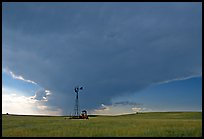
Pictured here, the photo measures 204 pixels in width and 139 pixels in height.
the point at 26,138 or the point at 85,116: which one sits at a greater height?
the point at 85,116

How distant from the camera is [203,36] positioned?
69.2 ft

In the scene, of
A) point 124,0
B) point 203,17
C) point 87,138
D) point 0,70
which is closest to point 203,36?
point 203,17

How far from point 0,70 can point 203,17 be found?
13.7 metres

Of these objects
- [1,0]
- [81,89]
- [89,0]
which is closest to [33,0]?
[1,0]

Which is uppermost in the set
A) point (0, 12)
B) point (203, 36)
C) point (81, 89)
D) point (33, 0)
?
point (81, 89)

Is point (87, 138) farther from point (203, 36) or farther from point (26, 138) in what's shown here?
point (203, 36)

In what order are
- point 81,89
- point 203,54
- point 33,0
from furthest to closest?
point 81,89 → point 33,0 → point 203,54

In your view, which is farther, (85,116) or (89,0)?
(85,116)

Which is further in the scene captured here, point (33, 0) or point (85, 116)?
point (85, 116)

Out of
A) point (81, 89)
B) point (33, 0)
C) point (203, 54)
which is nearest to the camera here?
point (203, 54)

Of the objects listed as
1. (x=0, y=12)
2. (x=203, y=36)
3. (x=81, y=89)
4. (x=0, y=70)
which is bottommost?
(x=0, y=70)

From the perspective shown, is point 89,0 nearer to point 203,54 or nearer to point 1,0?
point 1,0

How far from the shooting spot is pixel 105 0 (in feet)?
71.2

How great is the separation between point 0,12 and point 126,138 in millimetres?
12692
